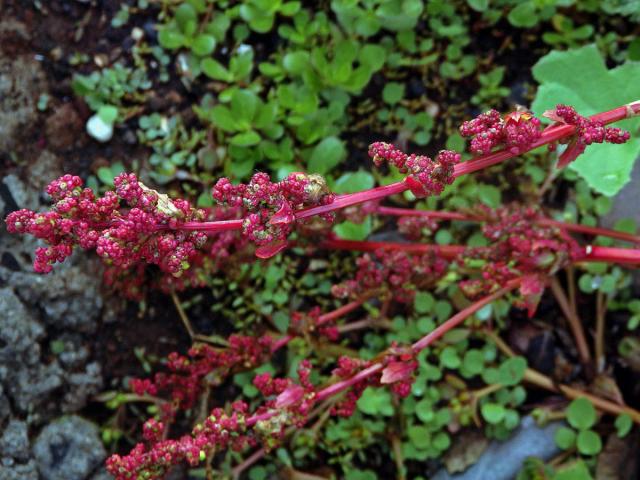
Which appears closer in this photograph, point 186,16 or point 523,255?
point 523,255

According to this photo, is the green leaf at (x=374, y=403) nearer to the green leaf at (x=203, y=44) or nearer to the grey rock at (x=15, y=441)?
the grey rock at (x=15, y=441)

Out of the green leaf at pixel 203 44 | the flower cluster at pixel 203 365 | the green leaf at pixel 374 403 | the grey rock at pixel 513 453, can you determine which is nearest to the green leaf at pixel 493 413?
the grey rock at pixel 513 453

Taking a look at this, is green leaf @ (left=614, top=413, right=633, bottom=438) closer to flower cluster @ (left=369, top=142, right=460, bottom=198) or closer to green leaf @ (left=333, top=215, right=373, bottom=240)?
green leaf @ (left=333, top=215, right=373, bottom=240)

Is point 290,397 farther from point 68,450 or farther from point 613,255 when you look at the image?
point 613,255

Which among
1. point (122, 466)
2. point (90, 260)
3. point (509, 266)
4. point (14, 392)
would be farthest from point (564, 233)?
point (14, 392)

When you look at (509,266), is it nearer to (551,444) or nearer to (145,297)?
(551,444)

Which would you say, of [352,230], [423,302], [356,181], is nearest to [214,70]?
[356,181]
